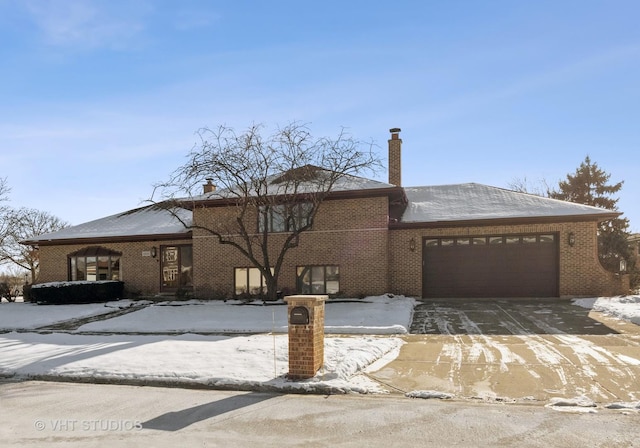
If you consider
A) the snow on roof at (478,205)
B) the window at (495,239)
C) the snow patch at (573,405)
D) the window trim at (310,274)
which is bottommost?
the snow patch at (573,405)

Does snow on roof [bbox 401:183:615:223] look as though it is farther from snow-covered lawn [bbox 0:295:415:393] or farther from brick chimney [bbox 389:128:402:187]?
snow-covered lawn [bbox 0:295:415:393]

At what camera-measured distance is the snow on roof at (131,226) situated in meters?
21.8

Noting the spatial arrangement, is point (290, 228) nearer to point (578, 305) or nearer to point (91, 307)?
point (91, 307)

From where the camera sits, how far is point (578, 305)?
14.9m

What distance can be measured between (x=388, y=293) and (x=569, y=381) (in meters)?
11.2

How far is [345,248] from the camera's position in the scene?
1798 cm

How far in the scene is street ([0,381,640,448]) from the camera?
455cm

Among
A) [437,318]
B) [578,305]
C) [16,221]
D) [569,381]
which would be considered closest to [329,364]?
[569,381]

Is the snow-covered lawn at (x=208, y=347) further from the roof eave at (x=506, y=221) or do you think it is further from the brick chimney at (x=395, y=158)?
the brick chimney at (x=395, y=158)

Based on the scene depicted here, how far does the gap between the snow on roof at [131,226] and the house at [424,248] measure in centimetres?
172

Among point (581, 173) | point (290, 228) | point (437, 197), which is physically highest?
point (581, 173)

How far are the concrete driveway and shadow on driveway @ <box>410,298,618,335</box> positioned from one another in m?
0.02

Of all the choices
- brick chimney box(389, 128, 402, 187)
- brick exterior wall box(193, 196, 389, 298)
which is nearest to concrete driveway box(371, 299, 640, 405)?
brick exterior wall box(193, 196, 389, 298)

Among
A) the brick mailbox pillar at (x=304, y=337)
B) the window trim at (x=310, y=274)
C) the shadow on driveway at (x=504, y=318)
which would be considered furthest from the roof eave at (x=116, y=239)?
the brick mailbox pillar at (x=304, y=337)
